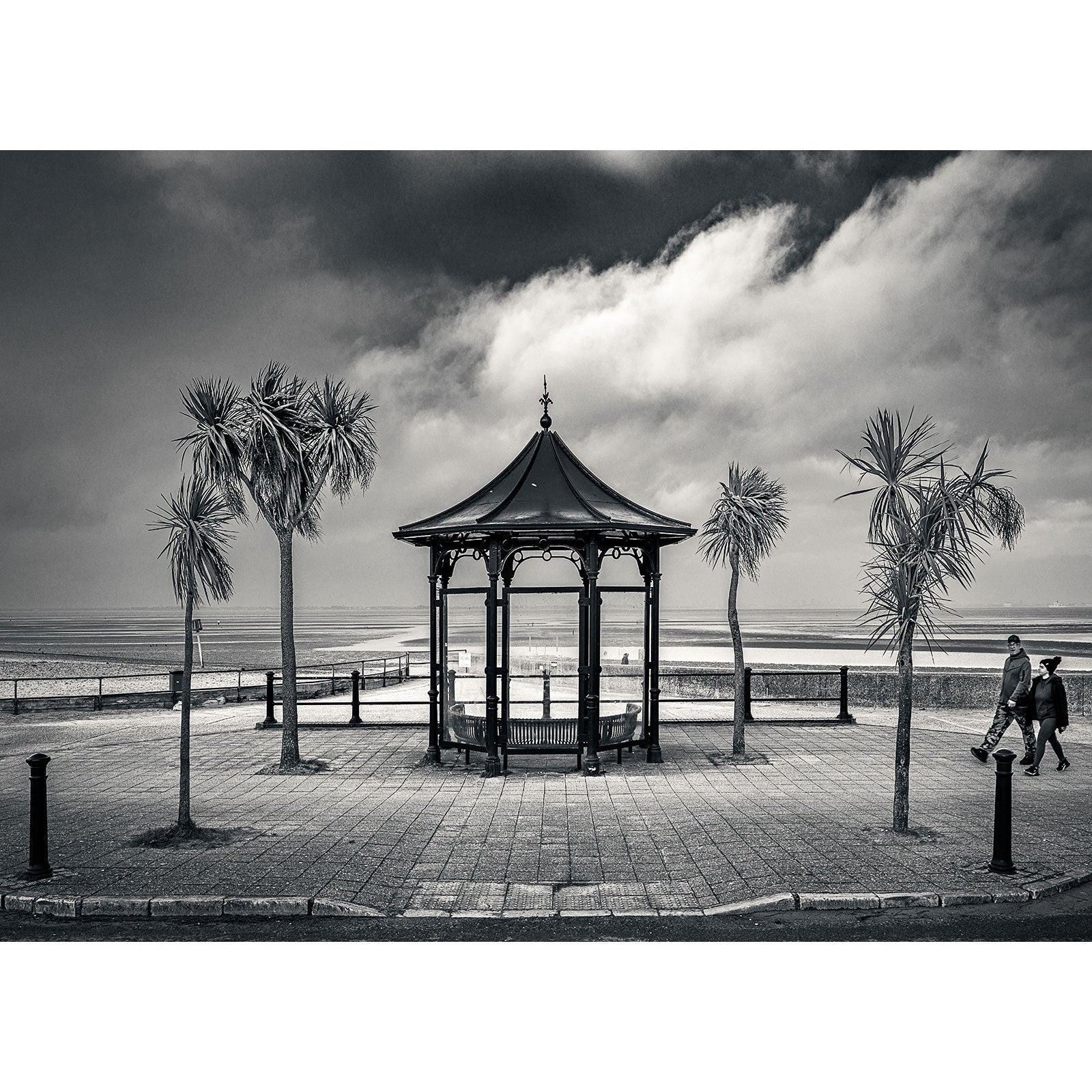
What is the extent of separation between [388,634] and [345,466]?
214ft

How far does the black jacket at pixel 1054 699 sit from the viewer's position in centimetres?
1059

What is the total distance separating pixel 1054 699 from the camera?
34.8 feet

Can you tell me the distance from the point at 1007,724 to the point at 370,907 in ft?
27.5

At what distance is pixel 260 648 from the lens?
52.6 m

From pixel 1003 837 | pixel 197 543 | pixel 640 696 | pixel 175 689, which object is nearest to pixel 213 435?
pixel 197 543

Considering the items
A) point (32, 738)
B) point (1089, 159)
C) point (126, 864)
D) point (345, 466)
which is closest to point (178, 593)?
point (126, 864)

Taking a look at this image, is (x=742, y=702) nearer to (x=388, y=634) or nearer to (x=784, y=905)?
(x=784, y=905)

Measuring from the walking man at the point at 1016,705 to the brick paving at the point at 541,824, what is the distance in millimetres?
345

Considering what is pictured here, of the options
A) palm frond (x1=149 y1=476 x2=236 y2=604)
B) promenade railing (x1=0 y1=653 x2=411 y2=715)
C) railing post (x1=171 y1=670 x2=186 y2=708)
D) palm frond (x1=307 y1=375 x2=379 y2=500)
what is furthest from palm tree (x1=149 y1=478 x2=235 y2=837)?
railing post (x1=171 y1=670 x2=186 y2=708)

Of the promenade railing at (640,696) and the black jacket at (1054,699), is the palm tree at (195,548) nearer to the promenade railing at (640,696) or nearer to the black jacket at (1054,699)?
the promenade railing at (640,696)

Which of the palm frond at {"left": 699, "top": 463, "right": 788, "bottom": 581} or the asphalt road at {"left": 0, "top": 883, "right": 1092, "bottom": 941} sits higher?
the palm frond at {"left": 699, "top": 463, "right": 788, "bottom": 581}

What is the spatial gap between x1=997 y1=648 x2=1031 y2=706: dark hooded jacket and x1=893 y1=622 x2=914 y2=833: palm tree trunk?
374 centimetres

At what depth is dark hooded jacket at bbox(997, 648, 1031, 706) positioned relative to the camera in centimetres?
1077

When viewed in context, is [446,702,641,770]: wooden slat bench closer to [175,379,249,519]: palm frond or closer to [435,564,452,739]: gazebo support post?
[435,564,452,739]: gazebo support post
